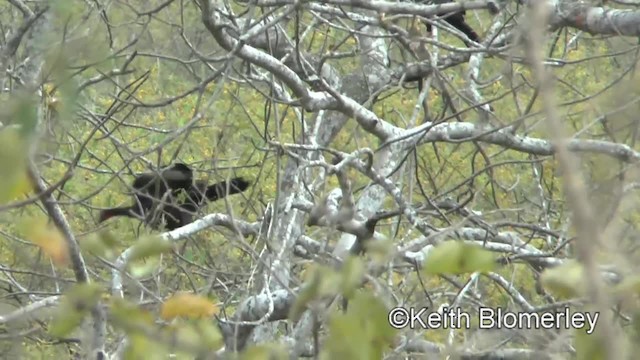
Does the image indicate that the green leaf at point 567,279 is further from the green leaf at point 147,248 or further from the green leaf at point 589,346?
the green leaf at point 147,248

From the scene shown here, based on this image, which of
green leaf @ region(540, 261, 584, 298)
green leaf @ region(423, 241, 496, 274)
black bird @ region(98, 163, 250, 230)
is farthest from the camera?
black bird @ region(98, 163, 250, 230)

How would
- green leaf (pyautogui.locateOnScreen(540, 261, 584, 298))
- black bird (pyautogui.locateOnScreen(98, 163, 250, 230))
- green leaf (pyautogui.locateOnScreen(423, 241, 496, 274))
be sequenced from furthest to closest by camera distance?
black bird (pyautogui.locateOnScreen(98, 163, 250, 230)), green leaf (pyautogui.locateOnScreen(423, 241, 496, 274)), green leaf (pyautogui.locateOnScreen(540, 261, 584, 298))

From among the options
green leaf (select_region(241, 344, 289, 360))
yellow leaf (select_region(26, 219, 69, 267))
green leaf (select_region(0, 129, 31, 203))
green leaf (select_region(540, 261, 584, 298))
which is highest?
green leaf (select_region(0, 129, 31, 203))

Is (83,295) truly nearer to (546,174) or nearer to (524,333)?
(524,333)

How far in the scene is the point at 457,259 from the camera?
1157 mm

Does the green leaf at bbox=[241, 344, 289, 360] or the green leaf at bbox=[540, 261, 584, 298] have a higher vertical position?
the green leaf at bbox=[540, 261, 584, 298]

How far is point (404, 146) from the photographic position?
143 inches

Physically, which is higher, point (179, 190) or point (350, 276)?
point (179, 190)

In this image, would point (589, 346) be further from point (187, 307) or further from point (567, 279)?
point (187, 307)

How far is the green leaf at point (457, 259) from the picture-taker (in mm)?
1157

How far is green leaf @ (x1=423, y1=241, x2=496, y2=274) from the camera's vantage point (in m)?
1.16

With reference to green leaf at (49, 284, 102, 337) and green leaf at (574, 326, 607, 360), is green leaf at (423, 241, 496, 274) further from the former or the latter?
green leaf at (49, 284, 102, 337)

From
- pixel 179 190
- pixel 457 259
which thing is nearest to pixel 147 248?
pixel 457 259

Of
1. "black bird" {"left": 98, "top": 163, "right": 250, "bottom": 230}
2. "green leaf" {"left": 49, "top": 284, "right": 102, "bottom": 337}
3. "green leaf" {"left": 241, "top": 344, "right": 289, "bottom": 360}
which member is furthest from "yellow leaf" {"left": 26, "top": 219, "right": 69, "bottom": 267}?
"black bird" {"left": 98, "top": 163, "right": 250, "bottom": 230}
